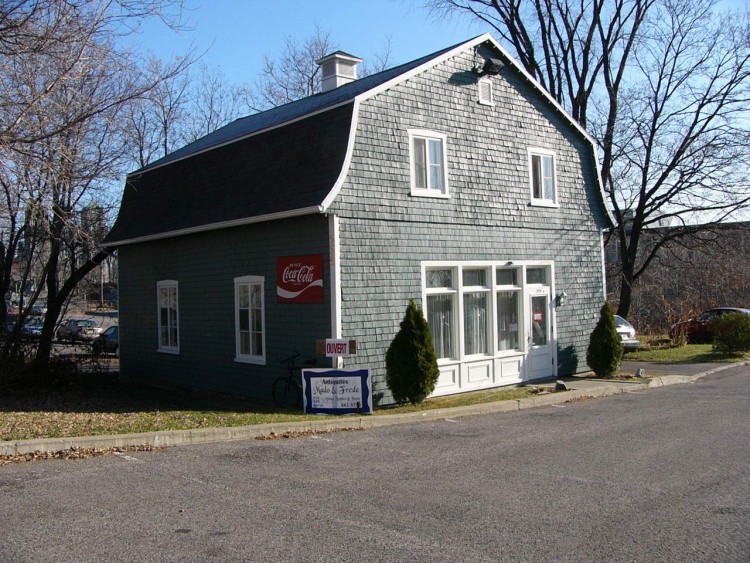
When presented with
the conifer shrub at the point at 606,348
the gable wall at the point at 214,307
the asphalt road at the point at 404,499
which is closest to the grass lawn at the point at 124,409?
Answer: the gable wall at the point at 214,307

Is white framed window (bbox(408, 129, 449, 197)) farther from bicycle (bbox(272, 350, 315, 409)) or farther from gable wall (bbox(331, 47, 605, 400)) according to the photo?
bicycle (bbox(272, 350, 315, 409))

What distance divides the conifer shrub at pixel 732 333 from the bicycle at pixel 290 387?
51.3 feet

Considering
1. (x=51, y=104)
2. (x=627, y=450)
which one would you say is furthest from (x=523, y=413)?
(x=51, y=104)

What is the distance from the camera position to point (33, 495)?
721 centimetres

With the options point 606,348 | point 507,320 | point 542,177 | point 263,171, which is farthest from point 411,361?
point 542,177

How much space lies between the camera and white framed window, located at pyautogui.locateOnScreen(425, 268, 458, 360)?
14781 millimetres

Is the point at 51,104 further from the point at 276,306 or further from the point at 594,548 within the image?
the point at 594,548

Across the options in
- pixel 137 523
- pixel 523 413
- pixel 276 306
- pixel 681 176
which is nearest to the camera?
pixel 137 523

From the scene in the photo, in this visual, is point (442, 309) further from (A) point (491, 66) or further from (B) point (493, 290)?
(A) point (491, 66)

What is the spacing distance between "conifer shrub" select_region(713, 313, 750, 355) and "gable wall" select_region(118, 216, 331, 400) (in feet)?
51.2

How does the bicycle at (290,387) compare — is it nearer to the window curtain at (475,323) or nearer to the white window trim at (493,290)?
the white window trim at (493,290)

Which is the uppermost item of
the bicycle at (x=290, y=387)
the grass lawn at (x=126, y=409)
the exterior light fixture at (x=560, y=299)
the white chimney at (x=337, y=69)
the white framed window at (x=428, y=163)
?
the white chimney at (x=337, y=69)

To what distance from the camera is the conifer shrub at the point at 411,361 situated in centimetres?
1321

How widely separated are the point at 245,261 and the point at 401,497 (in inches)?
348
